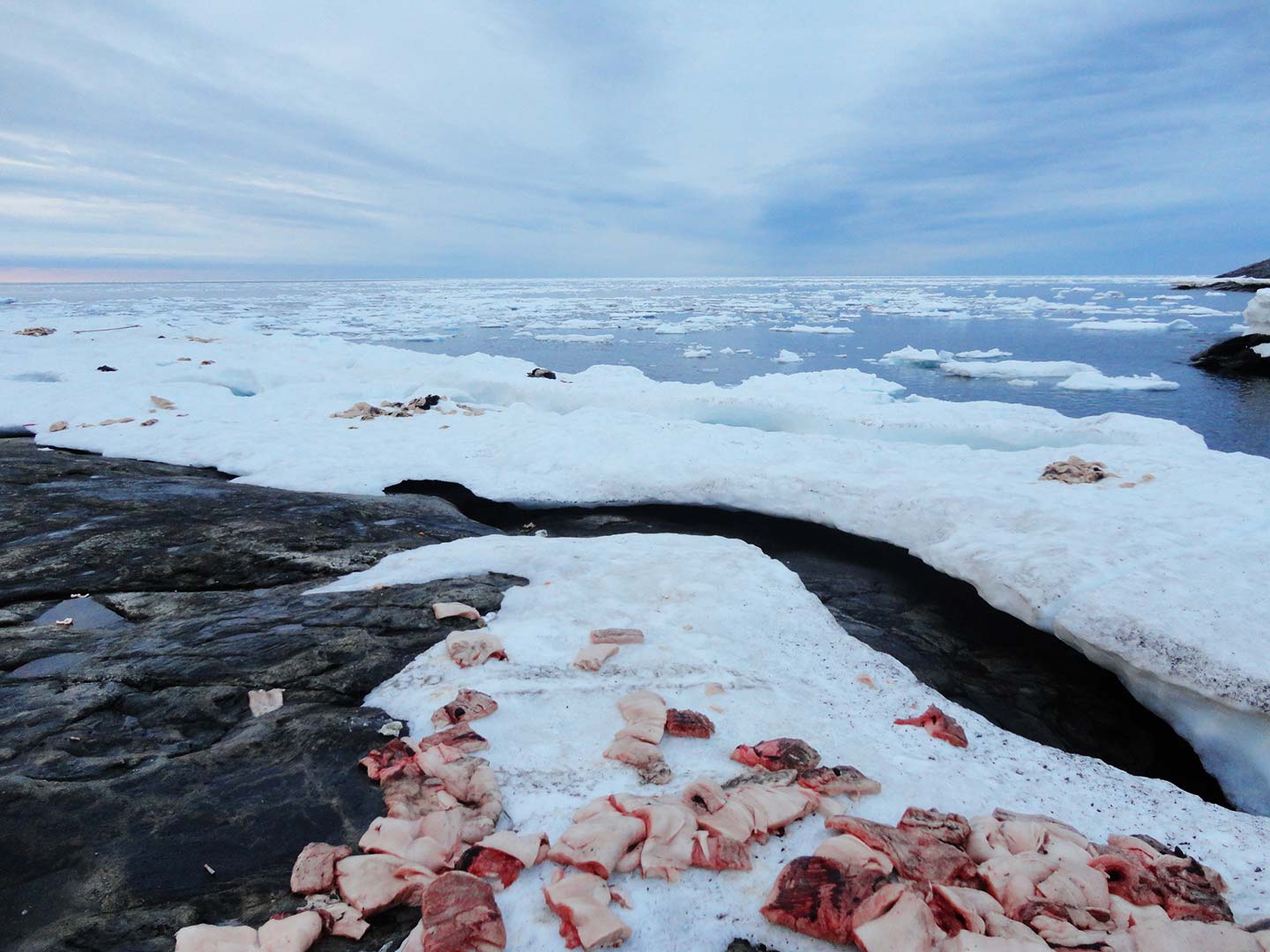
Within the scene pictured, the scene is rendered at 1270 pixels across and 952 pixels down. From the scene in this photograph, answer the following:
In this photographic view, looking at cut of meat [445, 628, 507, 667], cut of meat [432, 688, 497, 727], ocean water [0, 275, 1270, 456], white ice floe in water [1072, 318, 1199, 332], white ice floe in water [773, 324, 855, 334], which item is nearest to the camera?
cut of meat [432, 688, 497, 727]

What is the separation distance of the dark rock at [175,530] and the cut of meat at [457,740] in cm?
297

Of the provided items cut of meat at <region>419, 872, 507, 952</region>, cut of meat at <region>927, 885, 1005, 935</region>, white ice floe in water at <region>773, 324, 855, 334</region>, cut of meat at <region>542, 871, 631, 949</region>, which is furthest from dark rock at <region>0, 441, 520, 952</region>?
white ice floe in water at <region>773, 324, 855, 334</region>

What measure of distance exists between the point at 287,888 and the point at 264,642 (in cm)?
220

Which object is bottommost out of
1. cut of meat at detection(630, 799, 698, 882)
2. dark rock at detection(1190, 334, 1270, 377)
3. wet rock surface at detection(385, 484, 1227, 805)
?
wet rock surface at detection(385, 484, 1227, 805)

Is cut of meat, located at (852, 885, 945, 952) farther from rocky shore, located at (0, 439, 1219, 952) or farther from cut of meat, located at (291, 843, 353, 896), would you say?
cut of meat, located at (291, 843, 353, 896)

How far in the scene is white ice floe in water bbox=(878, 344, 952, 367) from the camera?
25.7 meters

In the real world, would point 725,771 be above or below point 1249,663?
below

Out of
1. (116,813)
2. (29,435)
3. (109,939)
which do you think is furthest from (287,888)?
(29,435)

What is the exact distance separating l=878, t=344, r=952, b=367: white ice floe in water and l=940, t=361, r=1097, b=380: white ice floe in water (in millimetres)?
1520

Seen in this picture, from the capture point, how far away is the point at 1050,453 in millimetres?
9391

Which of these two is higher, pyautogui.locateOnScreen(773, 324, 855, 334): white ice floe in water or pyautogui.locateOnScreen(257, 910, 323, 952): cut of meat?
pyautogui.locateOnScreen(773, 324, 855, 334): white ice floe in water

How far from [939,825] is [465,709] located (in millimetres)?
2484

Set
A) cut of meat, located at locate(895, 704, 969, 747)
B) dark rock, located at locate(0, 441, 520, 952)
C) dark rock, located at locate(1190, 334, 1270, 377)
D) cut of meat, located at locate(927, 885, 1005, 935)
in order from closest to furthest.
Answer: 1. cut of meat, located at locate(927, 885, 1005, 935)
2. dark rock, located at locate(0, 441, 520, 952)
3. cut of meat, located at locate(895, 704, 969, 747)
4. dark rock, located at locate(1190, 334, 1270, 377)

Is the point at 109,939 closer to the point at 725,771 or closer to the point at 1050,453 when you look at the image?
the point at 725,771
